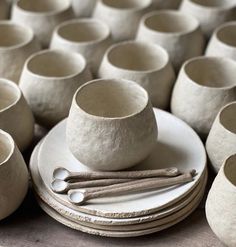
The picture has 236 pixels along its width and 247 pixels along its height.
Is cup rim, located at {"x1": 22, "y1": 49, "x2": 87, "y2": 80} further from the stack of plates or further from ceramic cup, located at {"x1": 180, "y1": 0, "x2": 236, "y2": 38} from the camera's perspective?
ceramic cup, located at {"x1": 180, "y1": 0, "x2": 236, "y2": 38}

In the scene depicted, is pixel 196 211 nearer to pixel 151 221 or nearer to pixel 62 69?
pixel 151 221

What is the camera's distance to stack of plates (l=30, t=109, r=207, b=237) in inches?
24.8

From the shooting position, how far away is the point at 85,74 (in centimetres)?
79

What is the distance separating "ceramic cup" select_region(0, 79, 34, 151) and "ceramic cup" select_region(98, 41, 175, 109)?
0.45 ft

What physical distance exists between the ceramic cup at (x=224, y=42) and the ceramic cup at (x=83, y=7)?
286 millimetres

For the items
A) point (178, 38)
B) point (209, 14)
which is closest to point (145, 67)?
point (178, 38)

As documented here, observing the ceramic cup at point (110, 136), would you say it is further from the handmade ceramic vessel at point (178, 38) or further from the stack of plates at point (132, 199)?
the handmade ceramic vessel at point (178, 38)

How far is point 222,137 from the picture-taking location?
2.21ft

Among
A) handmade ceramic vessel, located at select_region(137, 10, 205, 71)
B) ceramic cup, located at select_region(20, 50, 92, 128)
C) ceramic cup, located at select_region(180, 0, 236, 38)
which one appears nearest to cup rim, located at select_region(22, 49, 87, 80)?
ceramic cup, located at select_region(20, 50, 92, 128)

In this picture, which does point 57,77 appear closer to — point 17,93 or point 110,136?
point 17,93

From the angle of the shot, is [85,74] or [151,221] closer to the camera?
[151,221]

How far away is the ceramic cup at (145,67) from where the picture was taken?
2.57 ft

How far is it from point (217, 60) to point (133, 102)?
161mm

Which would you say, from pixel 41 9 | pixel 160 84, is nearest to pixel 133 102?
pixel 160 84
